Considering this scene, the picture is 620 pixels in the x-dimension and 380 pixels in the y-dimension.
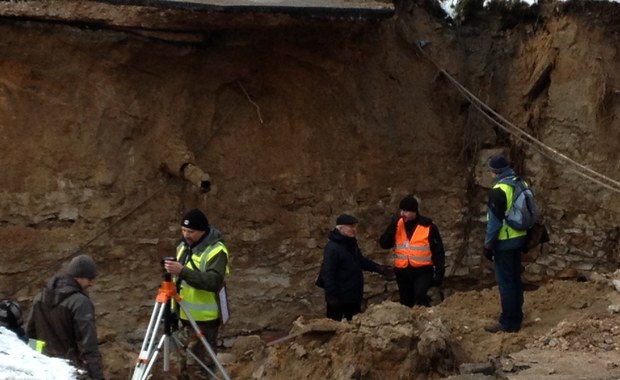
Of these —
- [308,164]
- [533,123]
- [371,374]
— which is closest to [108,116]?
[308,164]

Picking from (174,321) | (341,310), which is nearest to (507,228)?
(341,310)

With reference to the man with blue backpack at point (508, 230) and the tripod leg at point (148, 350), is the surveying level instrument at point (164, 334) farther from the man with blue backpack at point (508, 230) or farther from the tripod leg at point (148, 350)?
the man with blue backpack at point (508, 230)

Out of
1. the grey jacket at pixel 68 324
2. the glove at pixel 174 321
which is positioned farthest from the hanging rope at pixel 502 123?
the grey jacket at pixel 68 324

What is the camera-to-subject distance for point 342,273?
27.3 ft

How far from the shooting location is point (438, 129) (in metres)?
11.3

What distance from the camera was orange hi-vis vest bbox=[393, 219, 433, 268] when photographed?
28.3 feet

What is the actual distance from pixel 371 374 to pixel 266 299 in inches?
145

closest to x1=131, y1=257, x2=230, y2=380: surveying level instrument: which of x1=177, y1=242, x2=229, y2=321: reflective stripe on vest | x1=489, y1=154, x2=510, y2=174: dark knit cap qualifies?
x1=177, y1=242, x2=229, y2=321: reflective stripe on vest

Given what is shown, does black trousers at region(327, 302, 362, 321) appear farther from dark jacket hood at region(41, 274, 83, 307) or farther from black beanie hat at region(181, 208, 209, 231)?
dark jacket hood at region(41, 274, 83, 307)

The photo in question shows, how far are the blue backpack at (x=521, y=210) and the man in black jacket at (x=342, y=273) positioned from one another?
4.98 feet

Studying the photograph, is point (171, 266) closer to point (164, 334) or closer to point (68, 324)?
point (164, 334)

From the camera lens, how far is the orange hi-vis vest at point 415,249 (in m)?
8.62

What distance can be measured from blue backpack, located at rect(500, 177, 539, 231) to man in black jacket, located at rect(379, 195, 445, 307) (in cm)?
110

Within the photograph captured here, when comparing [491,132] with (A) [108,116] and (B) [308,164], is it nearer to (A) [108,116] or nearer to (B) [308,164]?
(B) [308,164]
